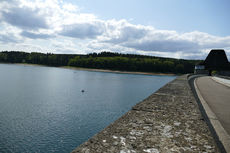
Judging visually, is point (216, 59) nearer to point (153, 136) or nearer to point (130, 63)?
point (153, 136)

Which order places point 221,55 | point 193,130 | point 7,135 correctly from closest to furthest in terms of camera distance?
point 193,130 → point 7,135 → point 221,55

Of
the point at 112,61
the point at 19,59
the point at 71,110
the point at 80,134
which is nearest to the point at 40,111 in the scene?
the point at 71,110

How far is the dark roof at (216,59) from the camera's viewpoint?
48.1 metres

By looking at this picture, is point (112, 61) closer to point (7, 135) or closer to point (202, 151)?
point (7, 135)

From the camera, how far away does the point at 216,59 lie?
162ft

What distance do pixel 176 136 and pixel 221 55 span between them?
58.5m

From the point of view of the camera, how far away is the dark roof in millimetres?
48062

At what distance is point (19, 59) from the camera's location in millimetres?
185750

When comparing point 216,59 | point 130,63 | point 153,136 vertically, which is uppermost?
point 130,63

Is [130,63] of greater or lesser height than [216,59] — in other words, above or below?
above

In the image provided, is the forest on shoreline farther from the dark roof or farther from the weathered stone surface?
the weathered stone surface

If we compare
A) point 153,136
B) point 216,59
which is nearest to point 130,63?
point 216,59

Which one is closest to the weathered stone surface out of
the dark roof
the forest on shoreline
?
the dark roof

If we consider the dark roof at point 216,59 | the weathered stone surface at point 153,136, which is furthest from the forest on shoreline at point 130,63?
the weathered stone surface at point 153,136
